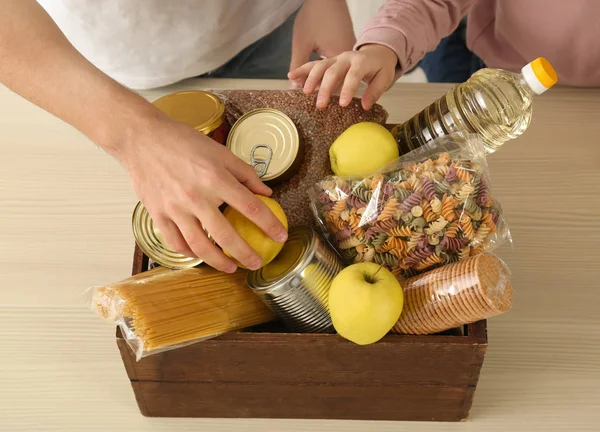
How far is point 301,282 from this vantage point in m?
0.72

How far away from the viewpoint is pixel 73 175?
41.0 inches

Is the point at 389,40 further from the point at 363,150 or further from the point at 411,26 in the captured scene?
the point at 363,150

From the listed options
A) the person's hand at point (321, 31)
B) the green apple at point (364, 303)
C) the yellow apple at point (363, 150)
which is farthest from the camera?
the person's hand at point (321, 31)

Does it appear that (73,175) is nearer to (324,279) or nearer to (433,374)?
(324,279)

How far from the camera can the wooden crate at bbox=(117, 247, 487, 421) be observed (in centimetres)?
71

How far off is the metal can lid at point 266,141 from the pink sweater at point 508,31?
22cm

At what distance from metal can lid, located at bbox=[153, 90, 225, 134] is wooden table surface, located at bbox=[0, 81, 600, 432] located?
0.73 ft

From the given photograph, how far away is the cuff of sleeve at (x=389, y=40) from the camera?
37.9 inches

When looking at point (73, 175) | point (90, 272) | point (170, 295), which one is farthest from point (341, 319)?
point (73, 175)

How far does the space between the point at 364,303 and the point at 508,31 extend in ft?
2.31

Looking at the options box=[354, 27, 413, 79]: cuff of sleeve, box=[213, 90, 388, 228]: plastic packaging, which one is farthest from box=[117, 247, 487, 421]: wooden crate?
box=[354, 27, 413, 79]: cuff of sleeve

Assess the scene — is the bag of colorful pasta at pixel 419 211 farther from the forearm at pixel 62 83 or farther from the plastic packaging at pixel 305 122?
the forearm at pixel 62 83

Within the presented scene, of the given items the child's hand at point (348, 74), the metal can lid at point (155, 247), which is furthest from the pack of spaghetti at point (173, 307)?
the child's hand at point (348, 74)

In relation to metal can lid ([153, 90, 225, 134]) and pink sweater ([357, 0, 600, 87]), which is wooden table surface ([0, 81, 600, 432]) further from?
metal can lid ([153, 90, 225, 134])
